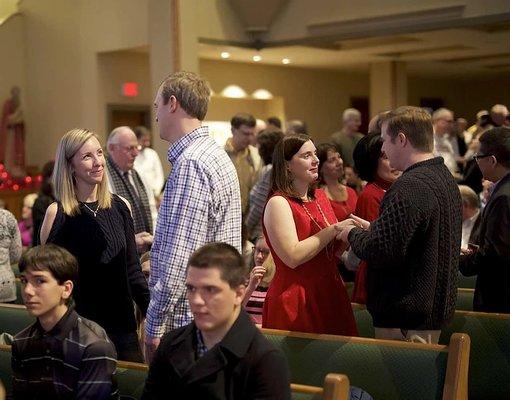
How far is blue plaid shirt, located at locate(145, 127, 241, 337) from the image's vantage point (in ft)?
10.5

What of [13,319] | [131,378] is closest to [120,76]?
[13,319]

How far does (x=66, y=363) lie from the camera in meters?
3.15

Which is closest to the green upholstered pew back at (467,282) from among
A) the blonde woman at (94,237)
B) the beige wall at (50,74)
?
the blonde woman at (94,237)

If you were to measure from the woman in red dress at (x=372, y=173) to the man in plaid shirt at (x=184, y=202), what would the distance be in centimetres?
124

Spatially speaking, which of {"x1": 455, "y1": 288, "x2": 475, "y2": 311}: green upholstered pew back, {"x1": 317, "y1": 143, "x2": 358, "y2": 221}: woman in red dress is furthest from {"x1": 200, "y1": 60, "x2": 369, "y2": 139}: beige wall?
{"x1": 455, "y1": 288, "x2": 475, "y2": 311}: green upholstered pew back

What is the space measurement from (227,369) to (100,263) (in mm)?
1347

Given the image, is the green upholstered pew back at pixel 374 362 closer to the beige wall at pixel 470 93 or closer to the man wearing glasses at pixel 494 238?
the man wearing glasses at pixel 494 238

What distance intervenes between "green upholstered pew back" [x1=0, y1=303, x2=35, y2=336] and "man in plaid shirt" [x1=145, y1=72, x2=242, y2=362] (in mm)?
1386

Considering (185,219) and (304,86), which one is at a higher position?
(304,86)

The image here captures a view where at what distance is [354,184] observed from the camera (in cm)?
793

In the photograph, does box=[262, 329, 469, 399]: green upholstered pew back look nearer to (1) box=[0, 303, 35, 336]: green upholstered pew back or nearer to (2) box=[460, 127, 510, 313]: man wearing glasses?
(2) box=[460, 127, 510, 313]: man wearing glasses

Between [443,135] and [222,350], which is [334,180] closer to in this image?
[222,350]

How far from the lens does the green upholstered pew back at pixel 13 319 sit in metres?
4.43

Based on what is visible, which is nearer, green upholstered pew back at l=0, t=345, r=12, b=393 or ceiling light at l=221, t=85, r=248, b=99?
green upholstered pew back at l=0, t=345, r=12, b=393
